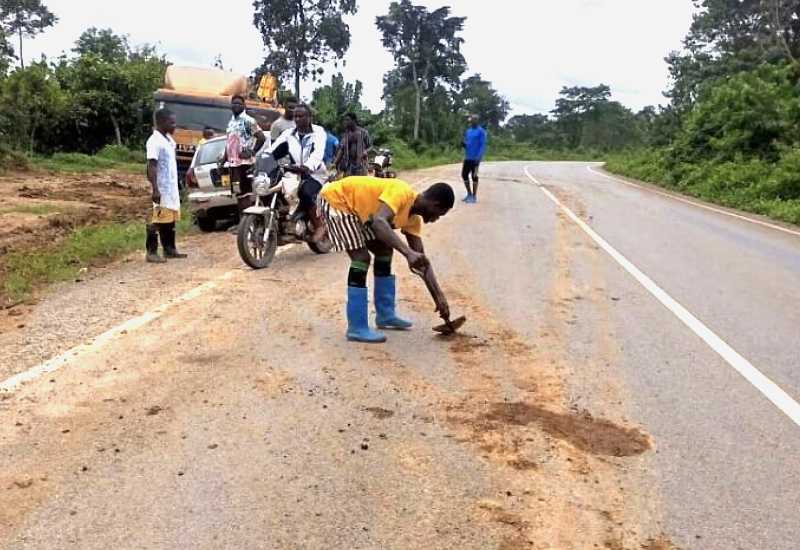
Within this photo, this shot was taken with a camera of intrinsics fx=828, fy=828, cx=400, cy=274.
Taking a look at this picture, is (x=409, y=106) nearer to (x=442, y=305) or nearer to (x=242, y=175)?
(x=242, y=175)

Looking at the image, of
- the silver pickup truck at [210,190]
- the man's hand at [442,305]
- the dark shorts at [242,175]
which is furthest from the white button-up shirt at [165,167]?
the man's hand at [442,305]

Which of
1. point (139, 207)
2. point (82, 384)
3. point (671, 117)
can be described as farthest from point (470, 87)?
point (82, 384)

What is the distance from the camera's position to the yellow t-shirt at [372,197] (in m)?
5.60

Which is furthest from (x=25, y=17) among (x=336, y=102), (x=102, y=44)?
(x=336, y=102)

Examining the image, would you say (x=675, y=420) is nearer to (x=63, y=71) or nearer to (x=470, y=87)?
(x=63, y=71)

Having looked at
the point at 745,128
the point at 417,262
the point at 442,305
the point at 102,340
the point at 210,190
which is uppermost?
the point at 745,128

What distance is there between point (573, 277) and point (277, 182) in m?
3.29

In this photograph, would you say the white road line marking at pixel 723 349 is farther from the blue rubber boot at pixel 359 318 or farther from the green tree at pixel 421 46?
the green tree at pixel 421 46

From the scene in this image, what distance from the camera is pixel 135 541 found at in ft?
10.0

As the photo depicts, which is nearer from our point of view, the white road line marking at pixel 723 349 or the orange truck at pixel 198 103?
the white road line marking at pixel 723 349

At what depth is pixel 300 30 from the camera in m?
46.2

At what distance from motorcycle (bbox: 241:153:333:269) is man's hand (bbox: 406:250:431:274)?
9.76 ft

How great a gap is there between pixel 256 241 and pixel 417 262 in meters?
3.31

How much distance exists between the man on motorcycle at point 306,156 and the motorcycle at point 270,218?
68 millimetres
